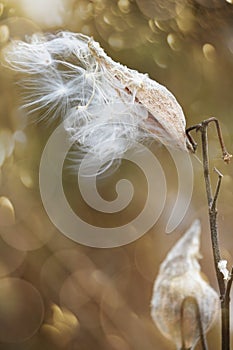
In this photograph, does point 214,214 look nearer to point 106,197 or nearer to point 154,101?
point 154,101

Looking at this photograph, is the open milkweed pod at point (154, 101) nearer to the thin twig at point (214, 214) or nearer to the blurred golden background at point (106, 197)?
the thin twig at point (214, 214)

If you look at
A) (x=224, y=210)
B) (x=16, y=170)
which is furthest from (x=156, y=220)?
(x=16, y=170)

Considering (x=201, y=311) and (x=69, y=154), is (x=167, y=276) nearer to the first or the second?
(x=201, y=311)

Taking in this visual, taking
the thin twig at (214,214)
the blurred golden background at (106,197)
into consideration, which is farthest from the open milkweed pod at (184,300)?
the blurred golden background at (106,197)

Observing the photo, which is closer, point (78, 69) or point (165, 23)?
point (78, 69)

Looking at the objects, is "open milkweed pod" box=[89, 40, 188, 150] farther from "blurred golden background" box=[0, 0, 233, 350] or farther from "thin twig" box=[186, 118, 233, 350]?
"blurred golden background" box=[0, 0, 233, 350]

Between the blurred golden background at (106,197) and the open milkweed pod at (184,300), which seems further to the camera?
the blurred golden background at (106,197)

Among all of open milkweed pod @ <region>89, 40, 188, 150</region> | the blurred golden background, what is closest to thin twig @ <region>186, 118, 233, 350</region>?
open milkweed pod @ <region>89, 40, 188, 150</region>
